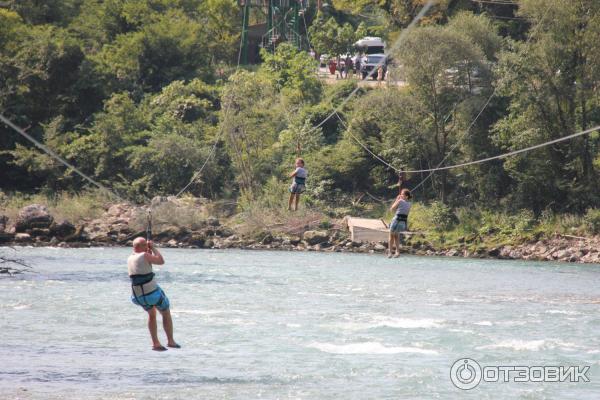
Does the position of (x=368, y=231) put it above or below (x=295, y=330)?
above

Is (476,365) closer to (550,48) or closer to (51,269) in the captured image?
(51,269)

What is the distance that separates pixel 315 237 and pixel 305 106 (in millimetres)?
11810

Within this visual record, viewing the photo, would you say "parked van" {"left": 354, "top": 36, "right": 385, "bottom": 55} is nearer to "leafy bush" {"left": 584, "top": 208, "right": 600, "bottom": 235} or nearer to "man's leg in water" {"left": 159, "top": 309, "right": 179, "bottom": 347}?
"leafy bush" {"left": 584, "top": 208, "right": 600, "bottom": 235}

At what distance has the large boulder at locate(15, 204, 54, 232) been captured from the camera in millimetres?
53531

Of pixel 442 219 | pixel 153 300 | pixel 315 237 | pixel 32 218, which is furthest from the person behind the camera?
pixel 442 219

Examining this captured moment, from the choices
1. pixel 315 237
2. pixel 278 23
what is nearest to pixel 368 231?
pixel 315 237

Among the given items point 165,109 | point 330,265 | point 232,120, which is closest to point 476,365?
point 330,265

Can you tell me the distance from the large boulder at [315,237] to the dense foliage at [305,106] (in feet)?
12.3

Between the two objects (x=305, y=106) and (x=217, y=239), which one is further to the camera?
(x=305, y=106)

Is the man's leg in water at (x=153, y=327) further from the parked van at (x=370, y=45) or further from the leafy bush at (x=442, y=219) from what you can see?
the parked van at (x=370, y=45)

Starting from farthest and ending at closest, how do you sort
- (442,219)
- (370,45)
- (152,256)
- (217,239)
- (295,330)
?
(370,45) < (442,219) < (217,239) < (295,330) < (152,256)

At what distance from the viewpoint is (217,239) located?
2201 inches

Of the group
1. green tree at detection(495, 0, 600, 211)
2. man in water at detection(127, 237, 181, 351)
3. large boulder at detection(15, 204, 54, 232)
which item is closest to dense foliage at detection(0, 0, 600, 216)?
green tree at detection(495, 0, 600, 211)

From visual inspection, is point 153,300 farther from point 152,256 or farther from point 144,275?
point 152,256
